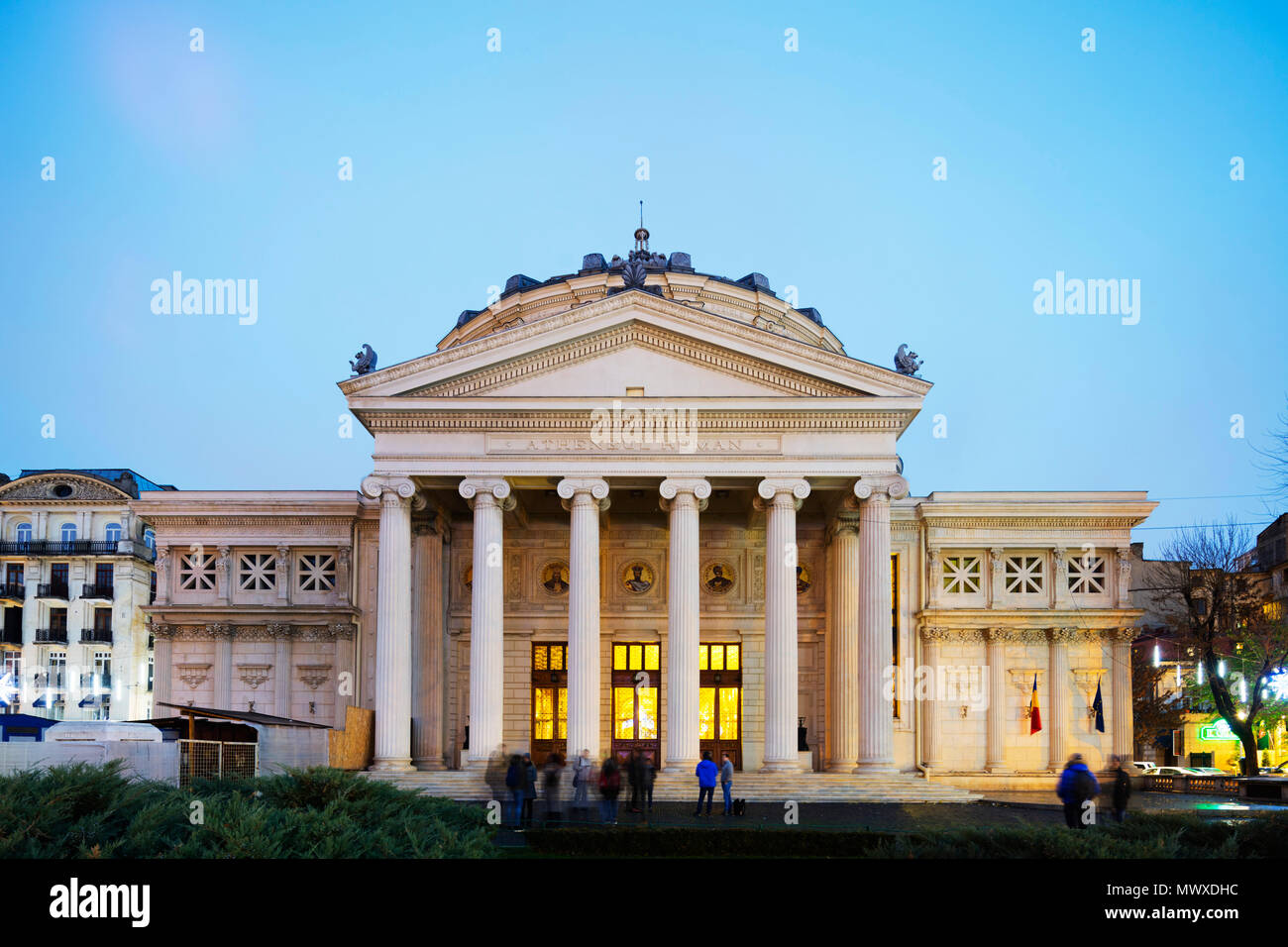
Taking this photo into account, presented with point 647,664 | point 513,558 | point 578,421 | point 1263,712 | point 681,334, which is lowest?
point 1263,712

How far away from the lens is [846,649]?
41.1 m

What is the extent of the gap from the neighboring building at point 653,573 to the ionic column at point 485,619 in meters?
0.09

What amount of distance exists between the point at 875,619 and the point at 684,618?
5886 millimetres

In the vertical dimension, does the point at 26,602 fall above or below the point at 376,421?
below

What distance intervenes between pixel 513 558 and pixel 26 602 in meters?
43.8

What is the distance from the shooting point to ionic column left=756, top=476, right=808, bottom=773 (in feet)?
123

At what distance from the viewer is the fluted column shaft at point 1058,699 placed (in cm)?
4391

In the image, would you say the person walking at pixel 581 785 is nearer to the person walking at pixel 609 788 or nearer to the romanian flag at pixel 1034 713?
the person walking at pixel 609 788

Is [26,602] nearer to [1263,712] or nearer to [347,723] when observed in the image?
[347,723]

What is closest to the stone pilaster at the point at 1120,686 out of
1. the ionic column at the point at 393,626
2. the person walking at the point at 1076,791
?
the person walking at the point at 1076,791

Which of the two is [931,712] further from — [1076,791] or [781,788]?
[1076,791]

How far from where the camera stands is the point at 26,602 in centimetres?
7344

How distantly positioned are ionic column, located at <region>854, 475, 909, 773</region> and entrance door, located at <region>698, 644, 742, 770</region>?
686cm

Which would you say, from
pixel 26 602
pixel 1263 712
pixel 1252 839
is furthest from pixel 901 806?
pixel 26 602
